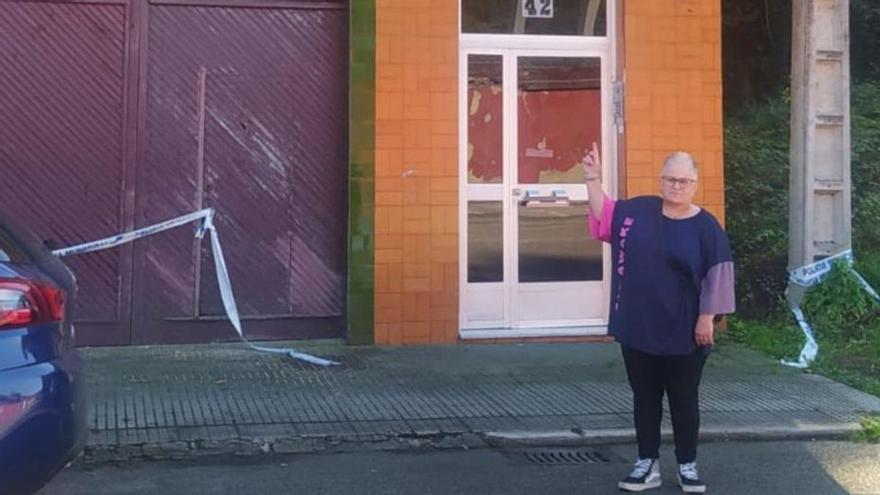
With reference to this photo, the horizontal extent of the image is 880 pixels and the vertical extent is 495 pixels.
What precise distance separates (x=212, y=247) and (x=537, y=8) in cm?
339

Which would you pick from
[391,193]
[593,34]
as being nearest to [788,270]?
[593,34]

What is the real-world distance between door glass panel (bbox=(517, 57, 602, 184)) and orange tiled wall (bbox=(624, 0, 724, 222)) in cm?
36

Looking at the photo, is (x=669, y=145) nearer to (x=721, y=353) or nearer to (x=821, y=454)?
(x=721, y=353)

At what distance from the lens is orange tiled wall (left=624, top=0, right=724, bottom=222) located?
32.8ft

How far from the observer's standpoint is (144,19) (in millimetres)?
9375

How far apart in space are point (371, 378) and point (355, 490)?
8.00ft

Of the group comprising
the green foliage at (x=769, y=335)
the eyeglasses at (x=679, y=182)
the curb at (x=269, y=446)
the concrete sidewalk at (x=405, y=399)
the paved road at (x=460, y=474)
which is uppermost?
the eyeglasses at (x=679, y=182)

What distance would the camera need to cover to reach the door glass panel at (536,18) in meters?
10.0

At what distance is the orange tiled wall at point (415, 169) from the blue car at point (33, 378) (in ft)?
15.9

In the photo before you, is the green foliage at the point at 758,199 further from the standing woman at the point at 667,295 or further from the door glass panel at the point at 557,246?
the standing woman at the point at 667,295

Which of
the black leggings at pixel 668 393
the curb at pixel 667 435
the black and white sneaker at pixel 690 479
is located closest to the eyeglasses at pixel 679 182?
the black leggings at pixel 668 393

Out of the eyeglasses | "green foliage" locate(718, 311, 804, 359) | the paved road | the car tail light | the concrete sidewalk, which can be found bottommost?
the paved road

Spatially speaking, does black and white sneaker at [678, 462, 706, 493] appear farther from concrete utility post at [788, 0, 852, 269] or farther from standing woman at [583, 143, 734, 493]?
concrete utility post at [788, 0, 852, 269]

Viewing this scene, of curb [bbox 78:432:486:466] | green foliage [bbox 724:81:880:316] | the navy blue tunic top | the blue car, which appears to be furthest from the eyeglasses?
green foliage [bbox 724:81:880:316]
